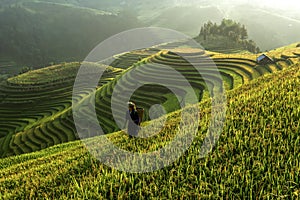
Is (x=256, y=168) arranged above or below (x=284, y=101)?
below

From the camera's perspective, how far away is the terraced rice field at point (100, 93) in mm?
42875

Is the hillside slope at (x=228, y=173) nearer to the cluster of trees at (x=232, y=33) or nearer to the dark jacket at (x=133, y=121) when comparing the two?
the dark jacket at (x=133, y=121)

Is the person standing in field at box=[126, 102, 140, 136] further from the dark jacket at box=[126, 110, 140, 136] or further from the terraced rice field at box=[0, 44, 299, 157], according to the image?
the terraced rice field at box=[0, 44, 299, 157]

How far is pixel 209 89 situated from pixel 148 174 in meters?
37.6

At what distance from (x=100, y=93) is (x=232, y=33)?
8405 cm

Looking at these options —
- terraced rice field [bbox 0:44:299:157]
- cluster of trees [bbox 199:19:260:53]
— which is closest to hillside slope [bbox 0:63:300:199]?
terraced rice field [bbox 0:44:299:157]

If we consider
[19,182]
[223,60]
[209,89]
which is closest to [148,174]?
[19,182]

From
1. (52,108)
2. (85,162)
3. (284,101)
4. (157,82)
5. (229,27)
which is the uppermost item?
(229,27)

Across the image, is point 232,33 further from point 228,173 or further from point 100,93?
point 228,173

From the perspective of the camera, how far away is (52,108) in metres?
58.6

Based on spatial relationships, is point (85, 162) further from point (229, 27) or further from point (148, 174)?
point (229, 27)

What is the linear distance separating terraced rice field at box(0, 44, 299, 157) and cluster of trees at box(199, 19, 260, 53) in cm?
6054

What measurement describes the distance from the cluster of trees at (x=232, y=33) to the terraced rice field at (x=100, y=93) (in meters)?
60.5

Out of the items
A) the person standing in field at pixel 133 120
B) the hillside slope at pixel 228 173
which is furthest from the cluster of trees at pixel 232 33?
the hillside slope at pixel 228 173
